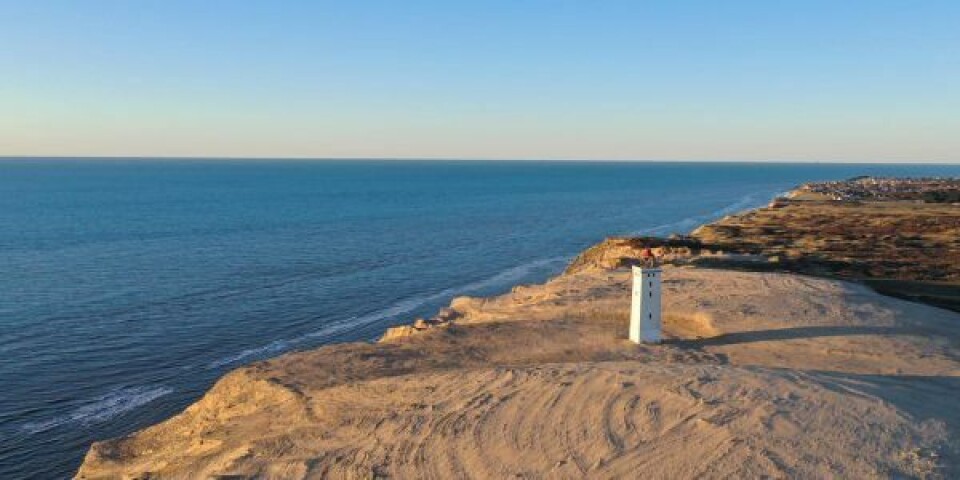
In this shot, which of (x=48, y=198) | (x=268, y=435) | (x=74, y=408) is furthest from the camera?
(x=48, y=198)

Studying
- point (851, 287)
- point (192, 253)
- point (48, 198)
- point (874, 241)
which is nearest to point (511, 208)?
point (192, 253)

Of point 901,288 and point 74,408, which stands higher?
point 901,288

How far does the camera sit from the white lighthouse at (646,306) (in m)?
20.2

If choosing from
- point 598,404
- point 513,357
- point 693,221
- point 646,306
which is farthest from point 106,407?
point 693,221

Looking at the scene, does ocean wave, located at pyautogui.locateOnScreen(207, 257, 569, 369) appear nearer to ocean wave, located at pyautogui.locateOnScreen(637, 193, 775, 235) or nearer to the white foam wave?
the white foam wave

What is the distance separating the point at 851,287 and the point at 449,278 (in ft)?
89.2

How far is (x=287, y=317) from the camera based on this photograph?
38.0m

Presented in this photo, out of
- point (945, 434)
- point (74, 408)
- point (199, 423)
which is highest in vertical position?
point (945, 434)

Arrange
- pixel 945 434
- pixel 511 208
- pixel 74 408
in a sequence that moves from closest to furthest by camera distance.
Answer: pixel 945 434 < pixel 74 408 < pixel 511 208

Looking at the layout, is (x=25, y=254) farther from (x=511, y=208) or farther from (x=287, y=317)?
(x=511, y=208)

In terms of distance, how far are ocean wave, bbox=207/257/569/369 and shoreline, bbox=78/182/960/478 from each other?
839 centimetres

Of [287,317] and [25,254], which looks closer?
[287,317]

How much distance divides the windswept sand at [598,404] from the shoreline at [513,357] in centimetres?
7

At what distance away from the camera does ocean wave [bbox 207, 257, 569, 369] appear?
3147cm
